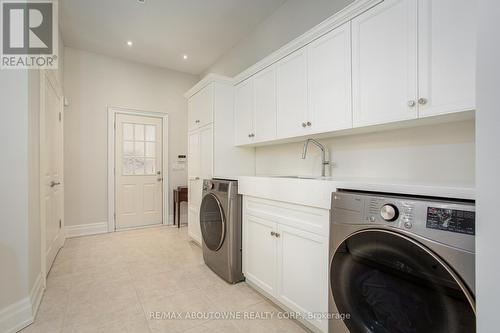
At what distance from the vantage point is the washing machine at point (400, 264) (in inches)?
32.6

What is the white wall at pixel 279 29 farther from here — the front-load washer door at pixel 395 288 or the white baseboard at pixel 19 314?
the white baseboard at pixel 19 314

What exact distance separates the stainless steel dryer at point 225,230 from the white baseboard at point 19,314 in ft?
4.51

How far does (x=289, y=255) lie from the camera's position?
5.36ft

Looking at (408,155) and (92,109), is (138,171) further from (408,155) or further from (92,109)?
(408,155)

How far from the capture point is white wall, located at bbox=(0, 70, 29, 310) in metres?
1.57

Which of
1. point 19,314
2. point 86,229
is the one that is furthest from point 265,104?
point 86,229

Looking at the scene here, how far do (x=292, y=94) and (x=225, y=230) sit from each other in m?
1.37

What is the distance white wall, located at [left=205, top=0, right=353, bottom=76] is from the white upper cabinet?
835 mm

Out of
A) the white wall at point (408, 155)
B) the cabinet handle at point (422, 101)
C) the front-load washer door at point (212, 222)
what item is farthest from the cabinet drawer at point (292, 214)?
the cabinet handle at point (422, 101)

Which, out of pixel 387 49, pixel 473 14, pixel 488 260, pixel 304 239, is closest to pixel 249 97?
pixel 387 49

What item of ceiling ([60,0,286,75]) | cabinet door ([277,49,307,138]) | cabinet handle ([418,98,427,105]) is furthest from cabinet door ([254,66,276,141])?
cabinet handle ([418,98,427,105])

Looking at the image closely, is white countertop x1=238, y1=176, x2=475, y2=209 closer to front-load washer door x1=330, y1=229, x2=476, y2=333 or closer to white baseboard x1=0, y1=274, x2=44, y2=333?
front-load washer door x1=330, y1=229, x2=476, y2=333

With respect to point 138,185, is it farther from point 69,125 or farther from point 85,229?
point 69,125

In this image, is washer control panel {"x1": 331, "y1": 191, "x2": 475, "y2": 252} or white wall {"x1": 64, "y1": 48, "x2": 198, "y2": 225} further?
white wall {"x1": 64, "y1": 48, "x2": 198, "y2": 225}
